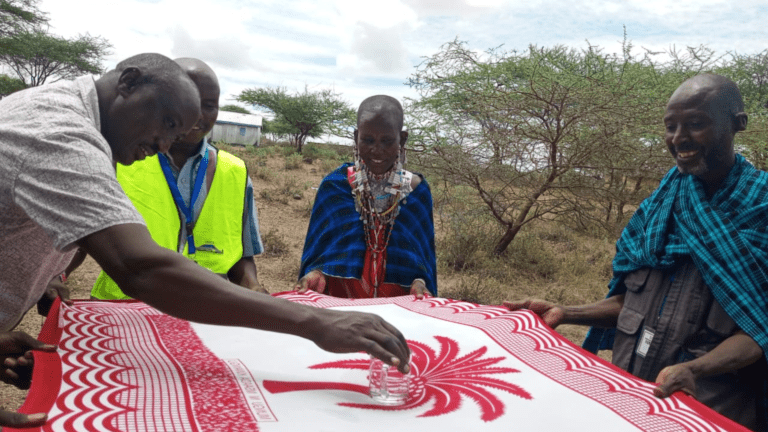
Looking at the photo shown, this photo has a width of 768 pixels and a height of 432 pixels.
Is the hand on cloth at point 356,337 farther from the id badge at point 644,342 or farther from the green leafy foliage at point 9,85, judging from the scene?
the green leafy foliage at point 9,85

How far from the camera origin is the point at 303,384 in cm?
182

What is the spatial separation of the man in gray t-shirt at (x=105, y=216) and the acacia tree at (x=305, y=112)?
27.0m

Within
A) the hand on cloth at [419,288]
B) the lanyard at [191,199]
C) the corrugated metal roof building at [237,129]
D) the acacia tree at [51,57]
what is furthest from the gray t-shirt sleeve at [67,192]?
the corrugated metal roof building at [237,129]

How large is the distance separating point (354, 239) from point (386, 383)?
5.43 ft

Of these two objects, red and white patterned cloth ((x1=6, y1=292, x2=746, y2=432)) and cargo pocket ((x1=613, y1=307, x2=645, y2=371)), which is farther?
cargo pocket ((x1=613, y1=307, x2=645, y2=371))

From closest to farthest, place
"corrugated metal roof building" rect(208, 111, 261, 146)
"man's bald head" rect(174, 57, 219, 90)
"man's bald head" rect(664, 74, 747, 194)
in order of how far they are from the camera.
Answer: "man's bald head" rect(664, 74, 747, 194) → "man's bald head" rect(174, 57, 219, 90) → "corrugated metal roof building" rect(208, 111, 261, 146)

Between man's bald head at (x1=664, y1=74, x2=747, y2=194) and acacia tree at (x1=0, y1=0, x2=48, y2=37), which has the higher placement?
acacia tree at (x1=0, y1=0, x2=48, y2=37)

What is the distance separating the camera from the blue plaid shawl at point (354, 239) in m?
3.39

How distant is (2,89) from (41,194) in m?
28.7

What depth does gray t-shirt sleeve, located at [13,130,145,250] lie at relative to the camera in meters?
1.47

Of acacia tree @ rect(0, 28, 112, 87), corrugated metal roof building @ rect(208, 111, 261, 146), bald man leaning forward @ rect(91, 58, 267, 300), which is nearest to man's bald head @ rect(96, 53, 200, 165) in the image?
bald man leaning forward @ rect(91, 58, 267, 300)

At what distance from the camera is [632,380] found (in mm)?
1979

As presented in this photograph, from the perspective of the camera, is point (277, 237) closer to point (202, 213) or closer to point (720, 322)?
point (202, 213)

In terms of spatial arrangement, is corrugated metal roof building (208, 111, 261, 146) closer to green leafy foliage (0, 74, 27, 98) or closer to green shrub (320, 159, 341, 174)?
green leafy foliage (0, 74, 27, 98)
